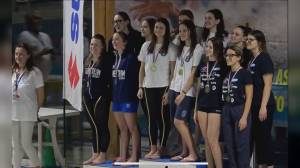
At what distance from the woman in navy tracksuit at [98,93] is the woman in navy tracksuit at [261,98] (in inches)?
49.4

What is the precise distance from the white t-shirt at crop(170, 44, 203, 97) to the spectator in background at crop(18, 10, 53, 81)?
1.13 meters

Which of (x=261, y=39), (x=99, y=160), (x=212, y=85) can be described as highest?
(x=261, y=39)

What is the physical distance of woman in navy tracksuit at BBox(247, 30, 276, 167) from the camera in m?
3.96

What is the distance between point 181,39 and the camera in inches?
166

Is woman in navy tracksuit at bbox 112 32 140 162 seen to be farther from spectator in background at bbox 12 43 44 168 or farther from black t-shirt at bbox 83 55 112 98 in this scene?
spectator in background at bbox 12 43 44 168

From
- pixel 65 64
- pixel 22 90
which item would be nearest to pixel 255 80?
pixel 65 64

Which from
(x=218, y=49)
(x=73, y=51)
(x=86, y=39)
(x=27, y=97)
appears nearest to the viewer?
(x=218, y=49)

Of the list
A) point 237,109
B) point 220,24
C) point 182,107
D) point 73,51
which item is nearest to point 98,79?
point 73,51

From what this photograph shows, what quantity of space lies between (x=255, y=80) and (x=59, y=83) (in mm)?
1661

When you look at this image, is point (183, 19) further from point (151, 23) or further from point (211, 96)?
point (211, 96)

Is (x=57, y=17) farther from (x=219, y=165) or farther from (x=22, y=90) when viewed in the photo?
(x=219, y=165)

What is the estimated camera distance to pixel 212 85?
13.2ft

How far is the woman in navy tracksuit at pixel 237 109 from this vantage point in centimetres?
392

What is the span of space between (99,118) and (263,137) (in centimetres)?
145
